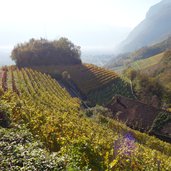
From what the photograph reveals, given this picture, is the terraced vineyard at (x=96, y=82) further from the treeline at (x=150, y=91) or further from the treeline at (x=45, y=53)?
the treeline at (x=45, y=53)

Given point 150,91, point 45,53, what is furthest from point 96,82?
point 45,53

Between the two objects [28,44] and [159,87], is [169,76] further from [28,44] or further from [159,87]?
[28,44]

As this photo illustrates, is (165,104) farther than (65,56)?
No

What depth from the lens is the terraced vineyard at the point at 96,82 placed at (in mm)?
92188

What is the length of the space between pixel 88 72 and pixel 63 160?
94.5 meters

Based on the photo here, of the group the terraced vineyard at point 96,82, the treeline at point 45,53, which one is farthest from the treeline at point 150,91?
the treeline at point 45,53

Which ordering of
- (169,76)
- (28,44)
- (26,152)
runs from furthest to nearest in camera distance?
1. (169,76)
2. (28,44)
3. (26,152)

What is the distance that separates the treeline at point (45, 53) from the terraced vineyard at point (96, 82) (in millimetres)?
5601

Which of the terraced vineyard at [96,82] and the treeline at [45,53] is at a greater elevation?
the treeline at [45,53]

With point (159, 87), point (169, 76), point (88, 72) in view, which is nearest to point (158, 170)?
point (159, 87)

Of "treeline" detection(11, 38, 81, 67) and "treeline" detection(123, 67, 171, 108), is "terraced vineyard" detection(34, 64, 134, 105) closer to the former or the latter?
"treeline" detection(123, 67, 171, 108)

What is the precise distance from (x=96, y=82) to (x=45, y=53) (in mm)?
23909

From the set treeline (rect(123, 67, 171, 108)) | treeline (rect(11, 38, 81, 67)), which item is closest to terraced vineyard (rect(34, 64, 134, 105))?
treeline (rect(123, 67, 171, 108))

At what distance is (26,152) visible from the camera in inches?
476
